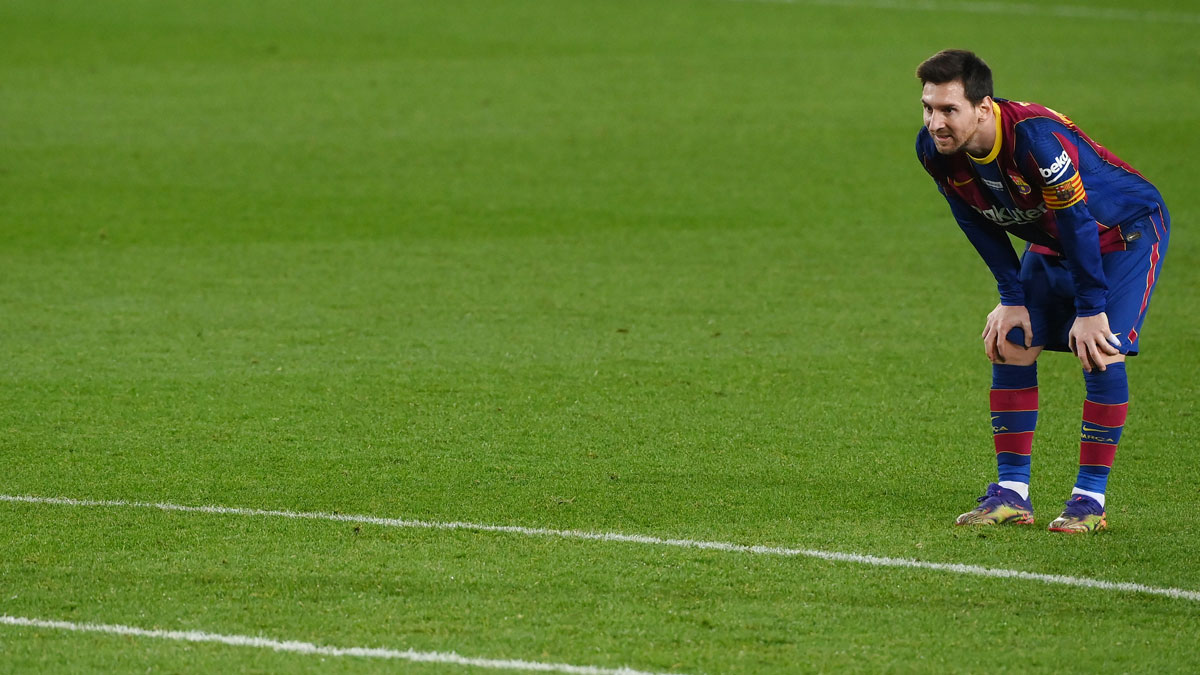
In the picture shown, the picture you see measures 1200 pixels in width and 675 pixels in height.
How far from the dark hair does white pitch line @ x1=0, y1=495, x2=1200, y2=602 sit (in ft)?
5.48

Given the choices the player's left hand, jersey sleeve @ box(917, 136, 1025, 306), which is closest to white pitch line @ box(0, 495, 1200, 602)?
the player's left hand

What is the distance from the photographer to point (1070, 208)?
5.33 metres

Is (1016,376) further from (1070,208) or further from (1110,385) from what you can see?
(1070,208)

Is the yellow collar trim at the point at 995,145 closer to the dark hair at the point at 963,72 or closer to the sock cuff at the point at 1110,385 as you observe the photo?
the dark hair at the point at 963,72

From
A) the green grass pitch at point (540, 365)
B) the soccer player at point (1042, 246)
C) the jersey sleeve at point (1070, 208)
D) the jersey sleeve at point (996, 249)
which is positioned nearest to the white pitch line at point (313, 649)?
the green grass pitch at point (540, 365)

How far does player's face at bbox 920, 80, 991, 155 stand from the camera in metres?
5.33

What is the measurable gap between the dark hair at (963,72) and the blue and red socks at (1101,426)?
1209 millimetres

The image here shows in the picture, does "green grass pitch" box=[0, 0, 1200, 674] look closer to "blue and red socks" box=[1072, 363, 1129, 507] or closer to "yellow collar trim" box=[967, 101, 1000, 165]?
"blue and red socks" box=[1072, 363, 1129, 507]

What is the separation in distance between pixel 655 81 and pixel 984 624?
49.8 feet

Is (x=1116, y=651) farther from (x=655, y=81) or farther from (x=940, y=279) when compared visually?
(x=655, y=81)

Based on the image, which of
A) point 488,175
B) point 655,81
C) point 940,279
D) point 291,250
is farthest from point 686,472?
point 655,81

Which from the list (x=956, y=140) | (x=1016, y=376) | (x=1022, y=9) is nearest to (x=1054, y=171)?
(x=956, y=140)

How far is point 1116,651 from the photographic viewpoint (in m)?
4.55

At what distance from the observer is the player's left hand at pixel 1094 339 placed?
17.7 ft
